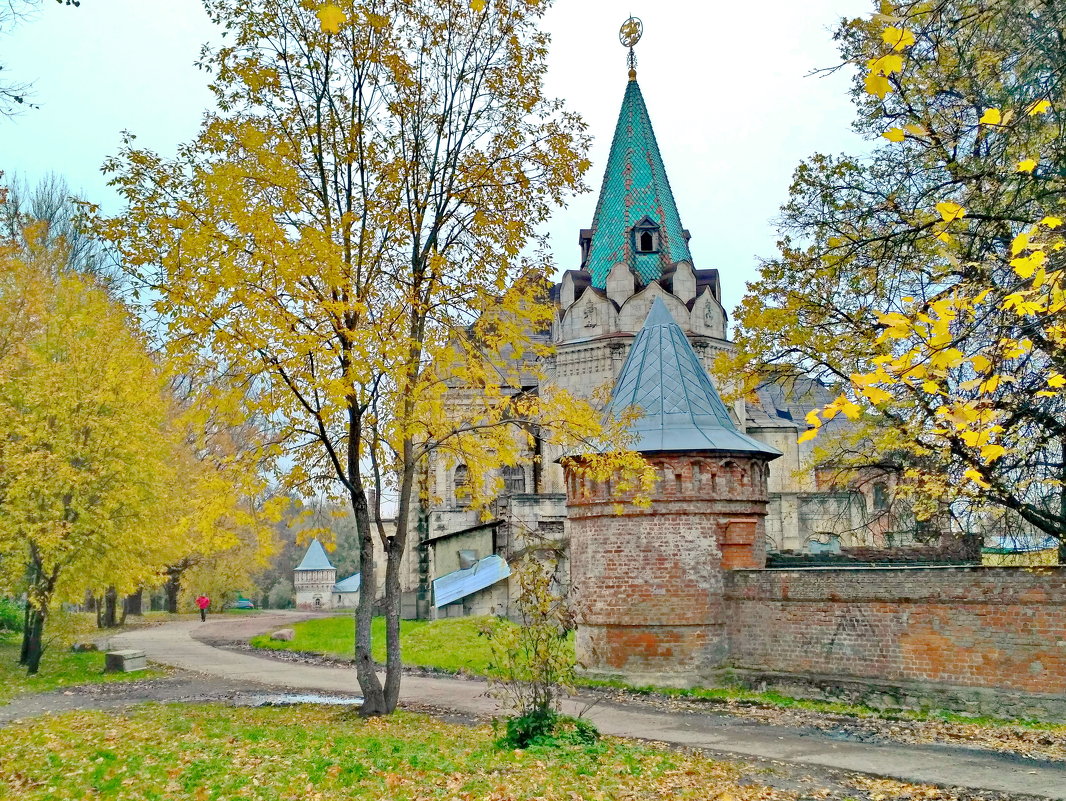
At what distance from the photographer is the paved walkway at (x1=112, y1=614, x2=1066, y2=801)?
9.01 metres

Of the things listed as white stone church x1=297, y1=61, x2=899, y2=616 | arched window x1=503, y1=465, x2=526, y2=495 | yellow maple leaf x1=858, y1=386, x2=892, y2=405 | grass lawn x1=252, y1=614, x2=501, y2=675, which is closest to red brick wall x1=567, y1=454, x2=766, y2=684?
grass lawn x1=252, y1=614, x2=501, y2=675

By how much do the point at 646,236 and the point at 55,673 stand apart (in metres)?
22.3

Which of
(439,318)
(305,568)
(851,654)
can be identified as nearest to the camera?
(439,318)

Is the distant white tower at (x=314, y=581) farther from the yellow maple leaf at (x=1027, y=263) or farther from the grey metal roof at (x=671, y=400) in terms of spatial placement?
the yellow maple leaf at (x=1027, y=263)

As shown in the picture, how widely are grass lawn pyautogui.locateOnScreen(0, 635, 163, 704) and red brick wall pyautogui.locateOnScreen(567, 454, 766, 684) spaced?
9150 mm

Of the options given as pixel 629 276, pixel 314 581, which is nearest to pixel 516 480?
pixel 629 276

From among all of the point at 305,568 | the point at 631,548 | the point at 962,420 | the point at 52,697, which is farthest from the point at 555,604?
the point at 305,568

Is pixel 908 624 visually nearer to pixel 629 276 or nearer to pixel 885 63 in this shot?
pixel 885 63

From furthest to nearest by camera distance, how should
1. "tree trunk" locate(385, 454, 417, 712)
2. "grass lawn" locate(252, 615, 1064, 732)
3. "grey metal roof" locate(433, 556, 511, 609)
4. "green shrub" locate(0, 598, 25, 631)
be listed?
"green shrub" locate(0, 598, 25, 631), "grey metal roof" locate(433, 556, 511, 609), "grass lawn" locate(252, 615, 1064, 732), "tree trunk" locate(385, 454, 417, 712)

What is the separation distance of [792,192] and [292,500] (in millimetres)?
9527

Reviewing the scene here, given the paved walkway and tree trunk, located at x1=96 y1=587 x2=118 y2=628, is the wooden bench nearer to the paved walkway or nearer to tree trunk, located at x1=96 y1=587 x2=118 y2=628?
the paved walkway

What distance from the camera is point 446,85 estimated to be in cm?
1262

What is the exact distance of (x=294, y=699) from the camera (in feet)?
46.5

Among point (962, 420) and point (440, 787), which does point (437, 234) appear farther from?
point (962, 420)
